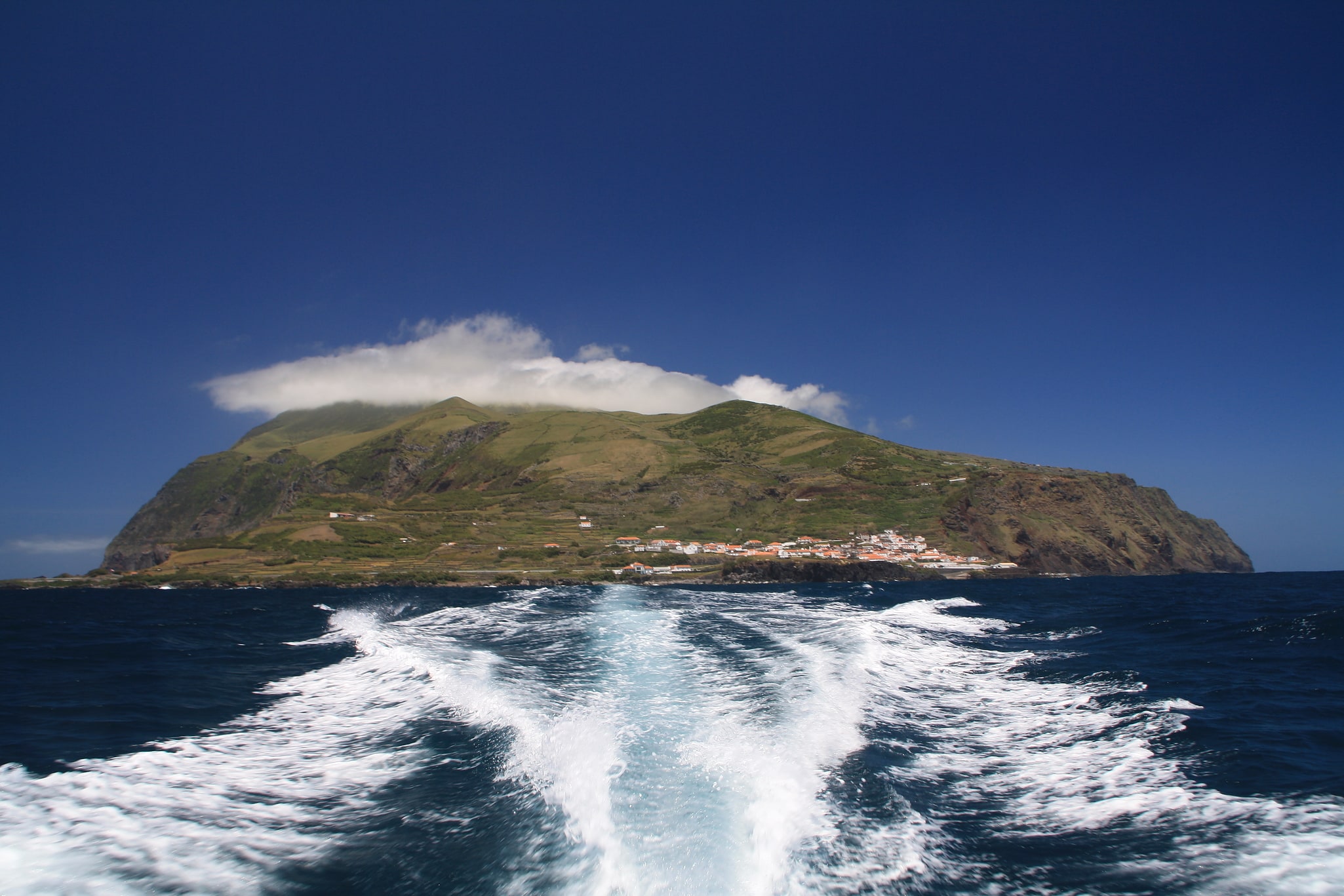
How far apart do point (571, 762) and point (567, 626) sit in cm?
1903

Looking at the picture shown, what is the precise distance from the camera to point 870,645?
73.6ft

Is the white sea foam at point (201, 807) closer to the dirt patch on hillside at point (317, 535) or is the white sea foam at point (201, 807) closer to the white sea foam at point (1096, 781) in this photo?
the white sea foam at point (1096, 781)

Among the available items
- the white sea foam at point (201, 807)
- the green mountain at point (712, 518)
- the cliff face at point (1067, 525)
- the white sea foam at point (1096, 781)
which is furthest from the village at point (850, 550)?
the white sea foam at point (201, 807)

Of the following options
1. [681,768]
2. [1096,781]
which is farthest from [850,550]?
[681,768]

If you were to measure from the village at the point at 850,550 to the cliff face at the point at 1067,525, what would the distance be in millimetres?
7972

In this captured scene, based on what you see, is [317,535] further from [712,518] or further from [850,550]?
[850,550]

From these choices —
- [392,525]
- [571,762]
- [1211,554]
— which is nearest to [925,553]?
[392,525]

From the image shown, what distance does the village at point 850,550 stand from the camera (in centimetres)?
10638

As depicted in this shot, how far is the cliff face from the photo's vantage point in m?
120

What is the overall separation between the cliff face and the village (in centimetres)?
797

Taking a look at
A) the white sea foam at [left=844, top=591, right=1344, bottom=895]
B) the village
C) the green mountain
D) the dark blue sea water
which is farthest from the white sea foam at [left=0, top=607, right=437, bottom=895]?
the village

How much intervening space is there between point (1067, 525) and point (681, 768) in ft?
477

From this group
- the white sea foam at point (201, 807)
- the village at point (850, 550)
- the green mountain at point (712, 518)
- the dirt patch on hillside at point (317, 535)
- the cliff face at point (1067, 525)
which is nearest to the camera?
the white sea foam at point (201, 807)

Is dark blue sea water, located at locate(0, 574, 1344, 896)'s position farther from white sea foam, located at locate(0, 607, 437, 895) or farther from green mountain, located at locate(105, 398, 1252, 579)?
green mountain, located at locate(105, 398, 1252, 579)
